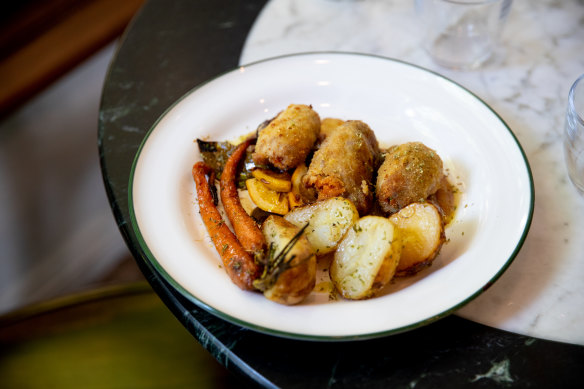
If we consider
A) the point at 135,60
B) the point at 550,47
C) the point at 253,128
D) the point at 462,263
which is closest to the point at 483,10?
the point at 550,47

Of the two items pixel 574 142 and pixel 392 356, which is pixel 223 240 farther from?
pixel 574 142

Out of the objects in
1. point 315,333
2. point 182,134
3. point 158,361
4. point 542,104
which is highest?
point 182,134

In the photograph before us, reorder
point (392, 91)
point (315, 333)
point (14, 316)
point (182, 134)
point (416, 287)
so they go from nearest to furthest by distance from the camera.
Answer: point (315, 333) → point (416, 287) → point (182, 134) → point (392, 91) → point (14, 316)

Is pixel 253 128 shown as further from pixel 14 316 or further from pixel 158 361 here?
pixel 14 316

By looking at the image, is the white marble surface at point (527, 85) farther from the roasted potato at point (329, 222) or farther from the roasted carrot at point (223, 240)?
the roasted carrot at point (223, 240)

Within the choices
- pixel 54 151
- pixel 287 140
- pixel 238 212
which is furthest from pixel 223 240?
pixel 54 151

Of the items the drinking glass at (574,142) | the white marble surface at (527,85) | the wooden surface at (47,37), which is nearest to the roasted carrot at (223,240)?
the white marble surface at (527,85)
